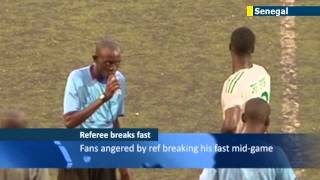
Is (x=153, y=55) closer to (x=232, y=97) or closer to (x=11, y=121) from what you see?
(x=232, y=97)

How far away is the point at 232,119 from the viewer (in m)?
7.45

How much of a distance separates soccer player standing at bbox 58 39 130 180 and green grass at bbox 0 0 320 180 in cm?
238

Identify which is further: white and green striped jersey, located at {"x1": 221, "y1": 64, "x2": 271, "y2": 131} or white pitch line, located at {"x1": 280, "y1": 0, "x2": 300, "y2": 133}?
white pitch line, located at {"x1": 280, "y1": 0, "x2": 300, "y2": 133}

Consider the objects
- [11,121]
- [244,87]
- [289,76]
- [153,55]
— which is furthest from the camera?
[153,55]

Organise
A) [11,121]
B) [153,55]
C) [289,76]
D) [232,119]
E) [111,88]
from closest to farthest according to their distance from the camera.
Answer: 1. [11,121]
2. [232,119]
3. [111,88]
4. [289,76]
5. [153,55]

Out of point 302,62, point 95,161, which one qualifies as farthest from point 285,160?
point 302,62

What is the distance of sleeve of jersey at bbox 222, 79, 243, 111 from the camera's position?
7.52m

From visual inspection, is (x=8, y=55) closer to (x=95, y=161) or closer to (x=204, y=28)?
(x=204, y=28)

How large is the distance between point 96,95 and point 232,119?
41.7 inches
